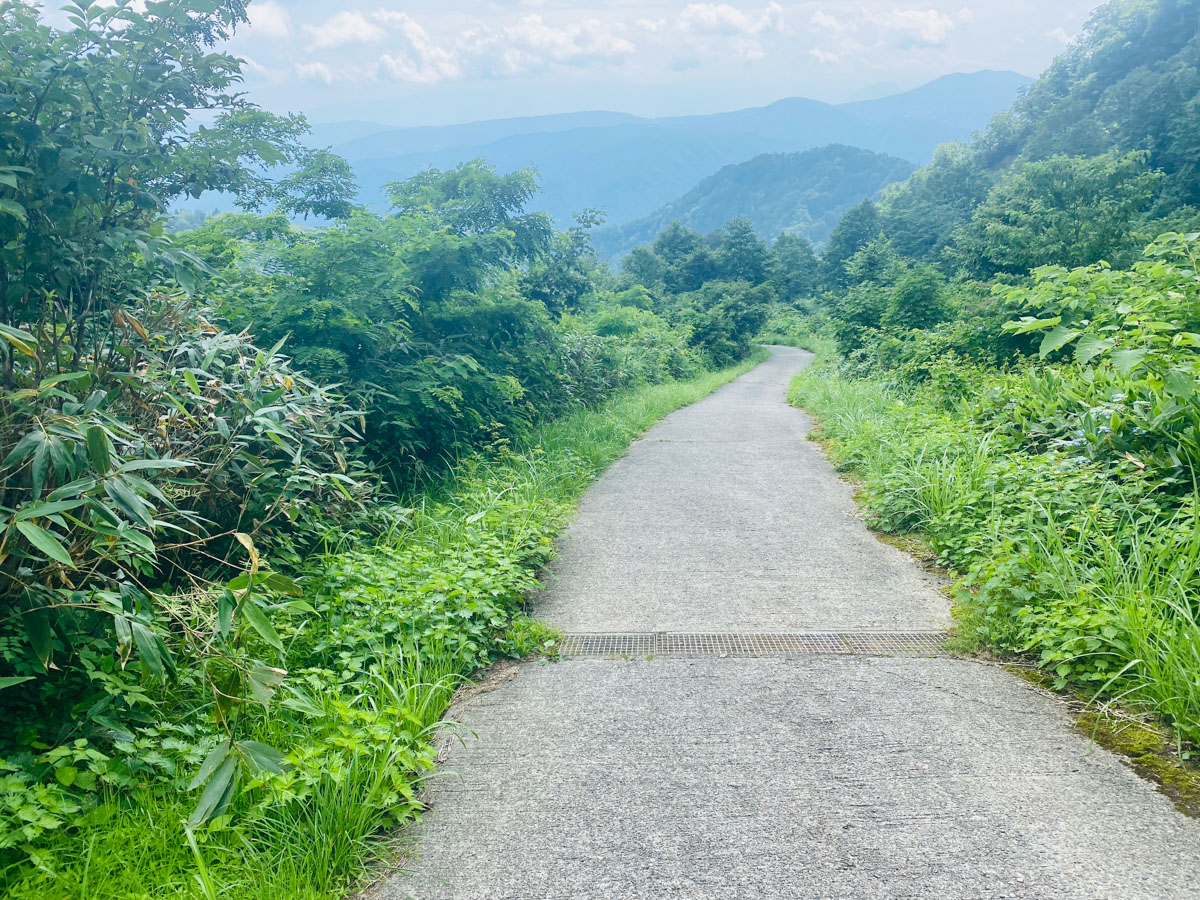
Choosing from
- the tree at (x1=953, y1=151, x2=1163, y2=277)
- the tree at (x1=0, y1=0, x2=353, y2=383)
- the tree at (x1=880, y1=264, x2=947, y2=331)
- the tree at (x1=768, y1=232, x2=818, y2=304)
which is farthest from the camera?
the tree at (x1=768, y1=232, x2=818, y2=304)

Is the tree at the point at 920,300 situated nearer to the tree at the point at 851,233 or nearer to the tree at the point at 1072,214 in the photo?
the tree at the point at 1072,214

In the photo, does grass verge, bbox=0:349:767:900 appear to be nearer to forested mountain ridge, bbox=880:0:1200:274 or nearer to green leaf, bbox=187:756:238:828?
green leaf, bbox=187:756:238:828

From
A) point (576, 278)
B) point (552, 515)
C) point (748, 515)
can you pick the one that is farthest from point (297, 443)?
point (576, 278)

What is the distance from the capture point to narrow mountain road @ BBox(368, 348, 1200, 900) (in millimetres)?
2133

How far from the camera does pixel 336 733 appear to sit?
8.79 ft

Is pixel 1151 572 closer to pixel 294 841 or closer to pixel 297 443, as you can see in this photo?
pixel 294 841

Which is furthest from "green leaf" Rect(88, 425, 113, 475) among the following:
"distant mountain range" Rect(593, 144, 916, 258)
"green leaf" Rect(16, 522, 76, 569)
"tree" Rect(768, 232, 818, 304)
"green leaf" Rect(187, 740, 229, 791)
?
"distant mountain range" Rect(593, 144, 916, 258)

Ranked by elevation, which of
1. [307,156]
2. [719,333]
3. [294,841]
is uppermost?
[307,156]

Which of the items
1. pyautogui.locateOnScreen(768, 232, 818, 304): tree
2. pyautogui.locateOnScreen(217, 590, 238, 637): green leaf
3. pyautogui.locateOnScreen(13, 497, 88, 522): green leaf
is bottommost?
pyautogui.locateOnScreen(768, 232, 818, 304): tree

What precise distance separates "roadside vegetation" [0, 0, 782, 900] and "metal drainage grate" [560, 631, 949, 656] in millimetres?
291

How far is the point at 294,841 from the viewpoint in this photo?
2.21 m

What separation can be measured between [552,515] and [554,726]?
8.43ft

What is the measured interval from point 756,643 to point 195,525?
2658 mm

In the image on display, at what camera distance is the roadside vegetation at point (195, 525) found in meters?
2.10
